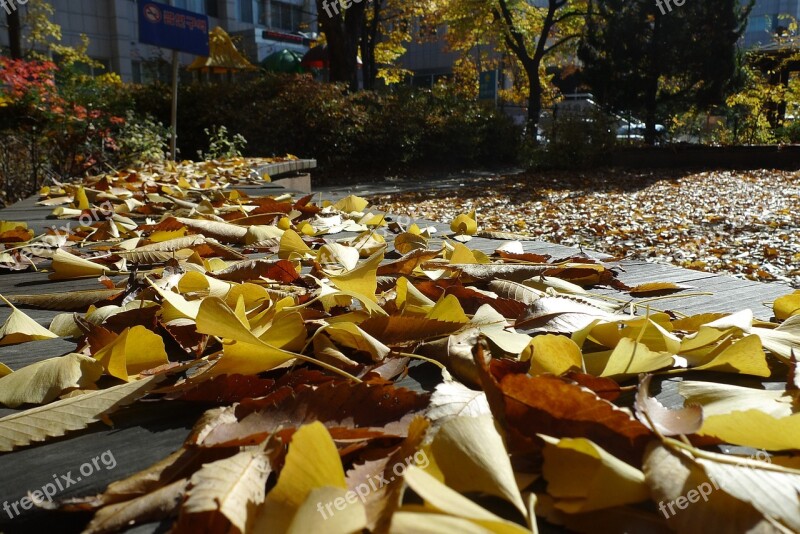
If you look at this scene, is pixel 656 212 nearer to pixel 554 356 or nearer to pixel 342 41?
pixel 554 356

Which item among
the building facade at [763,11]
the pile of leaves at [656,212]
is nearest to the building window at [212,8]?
the pile of leaves at [656,212]

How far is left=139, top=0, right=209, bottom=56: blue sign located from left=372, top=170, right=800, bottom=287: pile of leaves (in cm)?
320

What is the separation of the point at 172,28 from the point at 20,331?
703 cm

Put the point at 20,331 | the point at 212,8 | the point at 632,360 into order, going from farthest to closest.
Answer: the point at 212,8, the point at 20,331, the point at 632,360

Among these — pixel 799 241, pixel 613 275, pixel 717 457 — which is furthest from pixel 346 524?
pixel 799 241

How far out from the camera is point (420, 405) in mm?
709

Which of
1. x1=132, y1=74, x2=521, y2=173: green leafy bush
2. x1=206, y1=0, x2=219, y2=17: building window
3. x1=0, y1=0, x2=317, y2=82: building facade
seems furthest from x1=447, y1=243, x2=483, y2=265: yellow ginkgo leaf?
x1=206, y1=0, x2=219, y2=17: building window

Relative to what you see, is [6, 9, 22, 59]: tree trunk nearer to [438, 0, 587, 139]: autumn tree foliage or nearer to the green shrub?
the green shrub

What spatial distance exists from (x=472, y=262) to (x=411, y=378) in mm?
732

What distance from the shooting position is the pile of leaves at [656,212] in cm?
616

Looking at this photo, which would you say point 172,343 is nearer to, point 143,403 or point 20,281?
point 143,403

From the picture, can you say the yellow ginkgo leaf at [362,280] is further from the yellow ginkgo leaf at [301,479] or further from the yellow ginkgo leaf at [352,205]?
the yellow ginkgo leaf at [352,205]

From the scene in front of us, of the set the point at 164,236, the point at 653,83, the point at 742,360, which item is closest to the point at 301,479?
the point at 742,360

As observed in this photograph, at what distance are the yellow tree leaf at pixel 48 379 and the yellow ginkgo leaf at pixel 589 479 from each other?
0.59m
